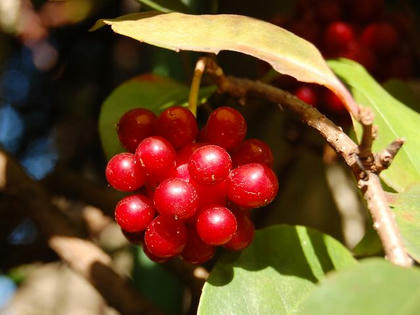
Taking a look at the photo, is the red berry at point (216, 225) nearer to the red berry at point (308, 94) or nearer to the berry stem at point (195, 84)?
the berry stem at point (195, 84)

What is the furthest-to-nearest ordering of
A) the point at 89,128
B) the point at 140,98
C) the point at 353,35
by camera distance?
the point at 89,128
the point at 353,35
the point at 140,98

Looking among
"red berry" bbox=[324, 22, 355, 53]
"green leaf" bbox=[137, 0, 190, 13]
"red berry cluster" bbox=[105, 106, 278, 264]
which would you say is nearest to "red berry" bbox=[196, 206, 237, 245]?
"red berry cluster" bbox=[105, 106, 278, 264]

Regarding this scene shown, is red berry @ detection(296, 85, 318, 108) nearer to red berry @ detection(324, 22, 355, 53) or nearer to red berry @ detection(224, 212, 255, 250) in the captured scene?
red berry @ detection(324, 22, 355, 53)

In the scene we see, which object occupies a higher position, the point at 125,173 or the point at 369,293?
the point at 369,293

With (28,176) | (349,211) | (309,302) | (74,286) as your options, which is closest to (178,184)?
(309,302)

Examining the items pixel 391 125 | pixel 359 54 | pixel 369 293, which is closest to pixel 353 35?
pixel 359 54

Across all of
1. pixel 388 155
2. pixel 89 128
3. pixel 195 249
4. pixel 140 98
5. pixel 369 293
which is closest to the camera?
pixel 369 293

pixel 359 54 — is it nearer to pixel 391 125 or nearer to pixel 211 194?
pixel 391 125

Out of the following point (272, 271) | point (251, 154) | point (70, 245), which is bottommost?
point (70, 245)
